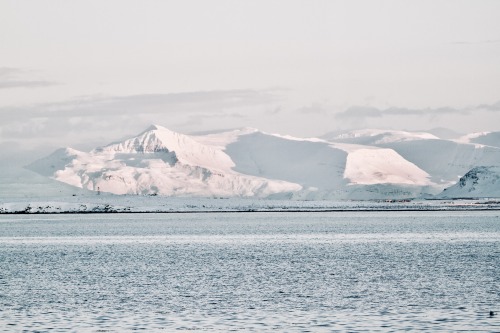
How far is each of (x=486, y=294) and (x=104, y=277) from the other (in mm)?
19295

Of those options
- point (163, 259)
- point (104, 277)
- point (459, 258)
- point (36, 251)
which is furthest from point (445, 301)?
point (36, 251)

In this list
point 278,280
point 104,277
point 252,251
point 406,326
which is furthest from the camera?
point 252,251

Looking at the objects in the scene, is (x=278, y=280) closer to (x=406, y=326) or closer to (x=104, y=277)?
(x=104, y=277)

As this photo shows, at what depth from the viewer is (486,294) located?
37.0 m

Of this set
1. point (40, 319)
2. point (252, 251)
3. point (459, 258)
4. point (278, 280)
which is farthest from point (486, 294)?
point (252, 251)

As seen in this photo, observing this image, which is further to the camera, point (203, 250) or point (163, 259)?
point (203, 250)

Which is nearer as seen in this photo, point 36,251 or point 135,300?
point 135,300

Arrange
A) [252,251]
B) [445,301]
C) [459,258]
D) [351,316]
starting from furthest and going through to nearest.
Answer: [252,251], [459,258], [445,301], [351,316]

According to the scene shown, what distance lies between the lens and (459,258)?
5822 cm

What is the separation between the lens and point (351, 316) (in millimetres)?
31422

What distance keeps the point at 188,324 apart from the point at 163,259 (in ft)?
103

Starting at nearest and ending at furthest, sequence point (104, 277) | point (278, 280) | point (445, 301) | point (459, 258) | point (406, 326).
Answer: point (406, 326)
point (445, 301)
point (278, 280)
point (104, 277)
point (459, 258)

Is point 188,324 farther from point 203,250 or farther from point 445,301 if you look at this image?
point 203,250

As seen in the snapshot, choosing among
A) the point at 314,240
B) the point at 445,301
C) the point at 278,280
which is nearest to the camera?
the point at 445,301
